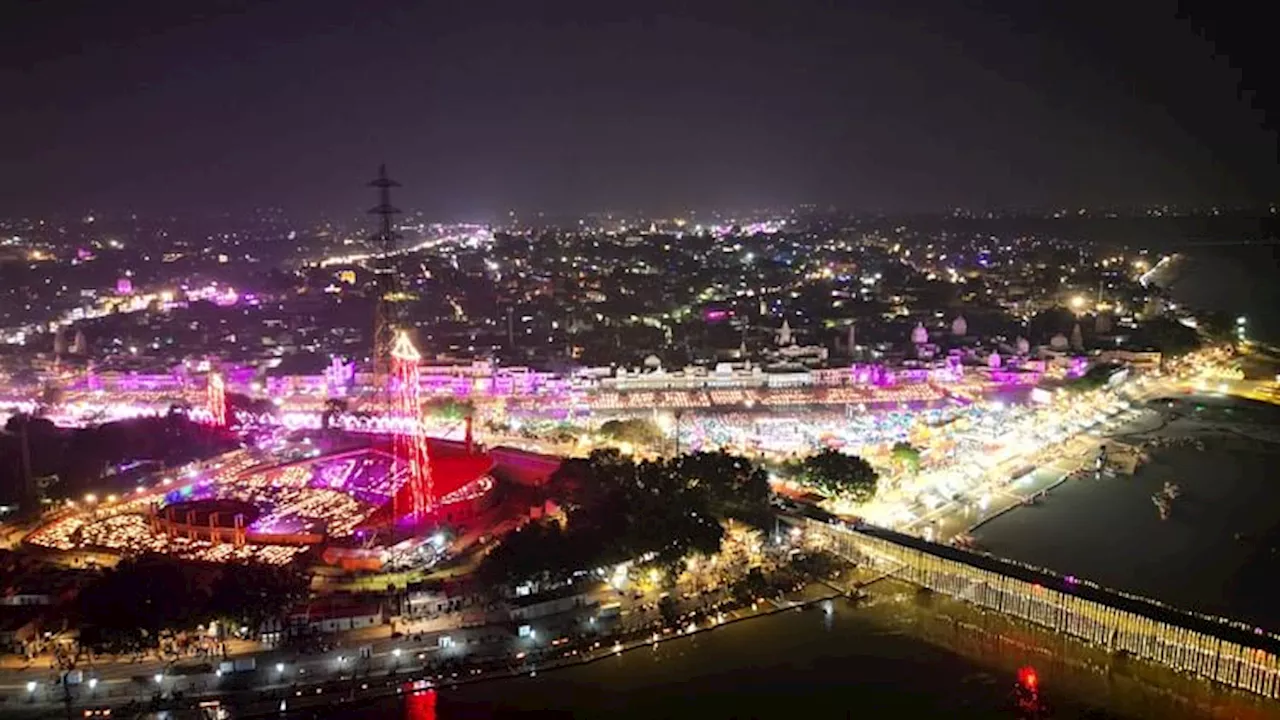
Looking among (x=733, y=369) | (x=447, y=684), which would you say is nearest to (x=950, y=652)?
(x=447, y=684)

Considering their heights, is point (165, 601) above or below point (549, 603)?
above

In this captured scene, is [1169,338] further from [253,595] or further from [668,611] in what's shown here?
[253,595]

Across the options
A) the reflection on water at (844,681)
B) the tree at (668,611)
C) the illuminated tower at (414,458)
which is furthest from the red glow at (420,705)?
the illuminated tower at (414,458)

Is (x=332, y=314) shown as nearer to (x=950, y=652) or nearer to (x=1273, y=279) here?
(x=950, y=652)

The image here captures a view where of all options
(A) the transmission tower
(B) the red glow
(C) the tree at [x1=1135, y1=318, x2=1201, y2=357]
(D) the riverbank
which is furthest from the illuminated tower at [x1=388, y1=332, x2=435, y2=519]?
(C) the tree at [x1=1135, y1=318, x2=1201, y2=357]

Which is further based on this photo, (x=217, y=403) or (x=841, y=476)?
(x=217, y=403)

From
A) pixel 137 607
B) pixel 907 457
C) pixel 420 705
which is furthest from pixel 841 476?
pixel 137 607
